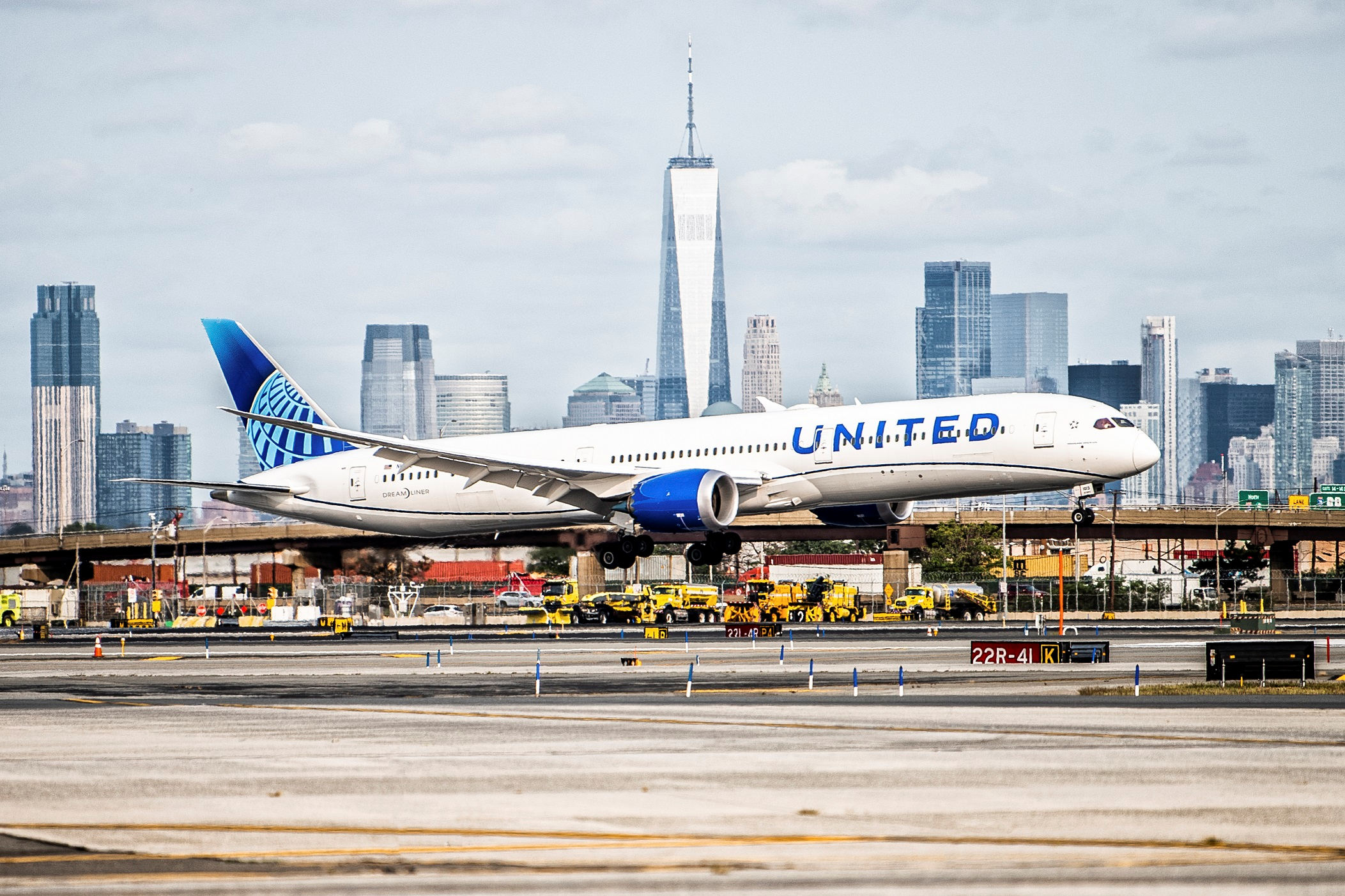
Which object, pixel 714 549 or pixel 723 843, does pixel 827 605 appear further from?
pixel 723 843

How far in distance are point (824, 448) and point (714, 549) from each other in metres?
6.05

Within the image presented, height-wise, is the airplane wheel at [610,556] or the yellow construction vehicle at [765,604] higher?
the airplane wheel at [610,556]

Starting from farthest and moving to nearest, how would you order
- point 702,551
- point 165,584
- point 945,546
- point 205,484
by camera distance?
point 165,584
point 945,546
point 205,484
point 702,551

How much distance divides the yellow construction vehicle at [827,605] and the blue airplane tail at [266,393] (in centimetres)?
2504

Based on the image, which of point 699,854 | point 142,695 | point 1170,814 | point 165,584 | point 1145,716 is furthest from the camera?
point 165,584

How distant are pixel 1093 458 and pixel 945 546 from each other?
89.6 meters

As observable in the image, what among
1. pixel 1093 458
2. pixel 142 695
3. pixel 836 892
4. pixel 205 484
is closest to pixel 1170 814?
pixel 836 892

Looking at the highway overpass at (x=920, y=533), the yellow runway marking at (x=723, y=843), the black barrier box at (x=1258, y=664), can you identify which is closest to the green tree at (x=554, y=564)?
the highway overpass at (x=920, y=533)

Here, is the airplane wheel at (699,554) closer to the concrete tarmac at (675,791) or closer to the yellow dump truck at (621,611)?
the yellow dump truck at (621,611)

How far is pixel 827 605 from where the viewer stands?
84875 millimetres

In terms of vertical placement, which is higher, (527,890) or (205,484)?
(205,484)

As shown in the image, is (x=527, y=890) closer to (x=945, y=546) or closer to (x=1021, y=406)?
(x=1021, y=406)

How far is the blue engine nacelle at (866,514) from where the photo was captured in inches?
2301

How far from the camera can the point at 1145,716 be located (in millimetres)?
28141
